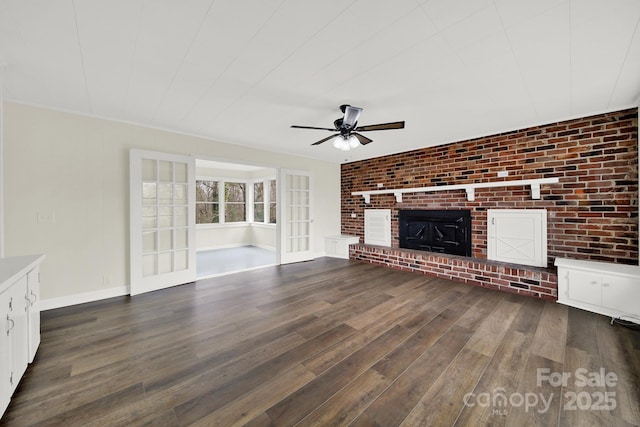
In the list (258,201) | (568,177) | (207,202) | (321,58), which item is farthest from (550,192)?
(207,202)

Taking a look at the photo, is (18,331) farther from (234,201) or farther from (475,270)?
(234,201)

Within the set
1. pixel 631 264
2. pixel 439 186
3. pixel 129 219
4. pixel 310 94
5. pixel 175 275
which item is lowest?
pixel 175 275

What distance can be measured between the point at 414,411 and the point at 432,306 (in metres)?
1.75

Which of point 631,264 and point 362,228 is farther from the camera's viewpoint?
point 362,228

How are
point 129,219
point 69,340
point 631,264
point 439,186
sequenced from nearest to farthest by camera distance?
point 69,340 → point 631,264 → point 129,219 → point 439,186

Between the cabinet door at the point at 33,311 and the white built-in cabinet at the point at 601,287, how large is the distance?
5.31 meters

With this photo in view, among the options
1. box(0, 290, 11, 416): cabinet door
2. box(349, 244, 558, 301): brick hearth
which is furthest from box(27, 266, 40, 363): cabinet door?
box(349, 244, 558, 301): brick hearth

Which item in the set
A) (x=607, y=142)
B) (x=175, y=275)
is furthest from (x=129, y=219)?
(x=607, y=142)

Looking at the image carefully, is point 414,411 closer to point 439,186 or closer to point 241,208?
point 439,186

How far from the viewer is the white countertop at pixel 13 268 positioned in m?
1.45

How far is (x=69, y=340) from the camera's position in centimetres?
226

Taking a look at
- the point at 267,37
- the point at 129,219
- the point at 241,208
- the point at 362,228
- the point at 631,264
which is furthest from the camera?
the point at 241,208

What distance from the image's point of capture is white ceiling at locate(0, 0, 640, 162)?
154 cm

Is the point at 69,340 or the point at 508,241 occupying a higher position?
the point at 508,241
